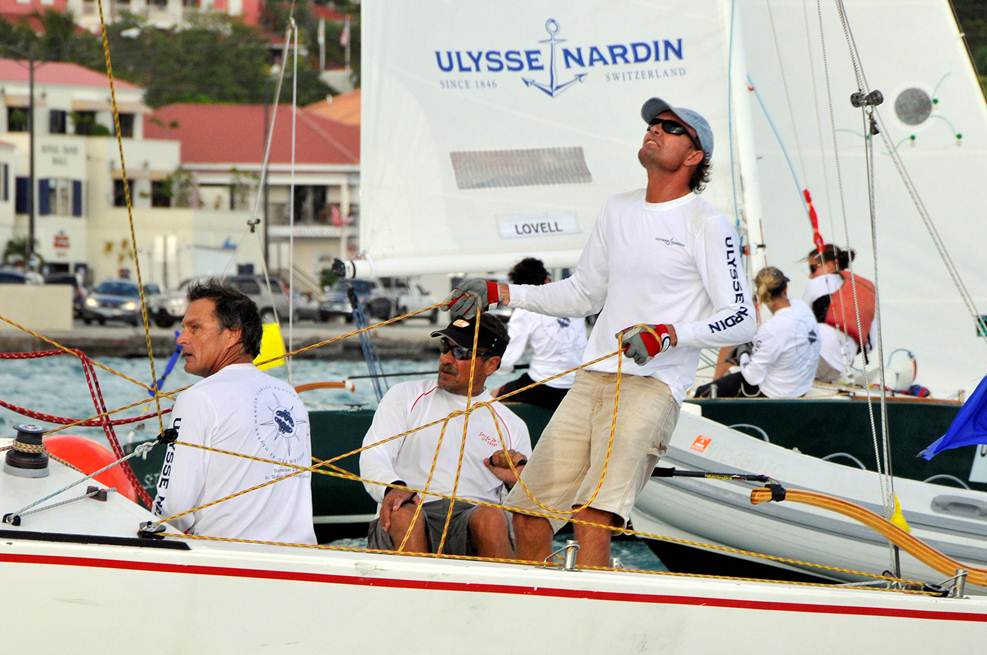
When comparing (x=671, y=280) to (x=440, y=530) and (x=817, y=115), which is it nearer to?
(x=440, y=530)

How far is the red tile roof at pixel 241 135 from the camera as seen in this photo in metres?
49.8

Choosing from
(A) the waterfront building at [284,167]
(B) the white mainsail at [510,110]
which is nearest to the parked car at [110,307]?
(A) the waterfront building at [284,167]

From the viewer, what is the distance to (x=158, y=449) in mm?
8227

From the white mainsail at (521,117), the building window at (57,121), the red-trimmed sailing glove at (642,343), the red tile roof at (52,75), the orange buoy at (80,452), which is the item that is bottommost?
the orange buoy at (80,452)

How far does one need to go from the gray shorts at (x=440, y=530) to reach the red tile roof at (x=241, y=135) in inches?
1753

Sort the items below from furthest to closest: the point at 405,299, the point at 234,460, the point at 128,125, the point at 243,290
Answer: the point at 128,125 → the point at 405,299 → the point at 243,290 → the point at 234,460

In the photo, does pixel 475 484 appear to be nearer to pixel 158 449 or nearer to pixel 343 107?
pixel 158 449

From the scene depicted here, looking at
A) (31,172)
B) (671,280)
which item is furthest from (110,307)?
(671,280)

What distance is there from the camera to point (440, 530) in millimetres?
4715

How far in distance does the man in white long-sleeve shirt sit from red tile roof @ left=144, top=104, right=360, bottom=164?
4505cm

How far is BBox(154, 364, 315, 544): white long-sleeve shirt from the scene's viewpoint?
376 cm

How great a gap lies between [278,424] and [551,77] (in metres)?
5.08

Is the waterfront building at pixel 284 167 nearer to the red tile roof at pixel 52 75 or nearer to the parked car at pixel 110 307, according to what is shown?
the red tile roof at pixel 52 75


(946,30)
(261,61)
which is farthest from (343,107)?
(946,30)
